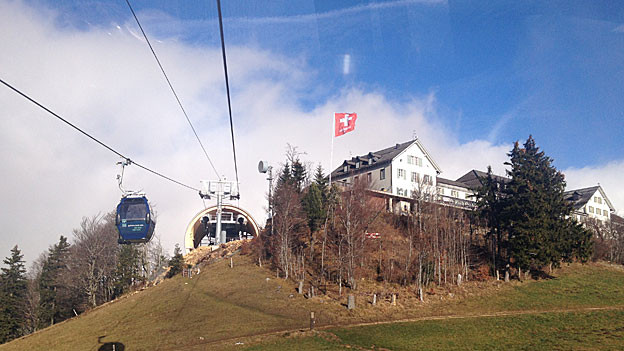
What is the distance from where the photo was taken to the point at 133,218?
25.2 metres

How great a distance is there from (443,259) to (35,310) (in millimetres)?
54932

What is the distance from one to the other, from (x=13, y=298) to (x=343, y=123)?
51.1 metres

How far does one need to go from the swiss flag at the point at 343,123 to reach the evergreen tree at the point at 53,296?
4410cm

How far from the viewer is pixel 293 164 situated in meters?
60.0

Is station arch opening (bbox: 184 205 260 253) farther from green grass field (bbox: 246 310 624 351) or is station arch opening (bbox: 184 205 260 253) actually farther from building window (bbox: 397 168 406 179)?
green grass field (bbox: 246 310 624 351)

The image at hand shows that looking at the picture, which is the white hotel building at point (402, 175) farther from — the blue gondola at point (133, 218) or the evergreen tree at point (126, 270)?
the blue gondola at point (133, 218)

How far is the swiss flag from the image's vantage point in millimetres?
52000

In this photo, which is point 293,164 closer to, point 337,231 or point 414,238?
point 337,231

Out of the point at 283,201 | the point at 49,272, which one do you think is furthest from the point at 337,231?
the point at 49,272

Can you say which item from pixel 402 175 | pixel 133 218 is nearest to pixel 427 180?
pixel 402 175

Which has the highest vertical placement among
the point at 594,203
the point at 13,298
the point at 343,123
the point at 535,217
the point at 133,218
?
the point at 343,123

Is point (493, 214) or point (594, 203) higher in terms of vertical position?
point (594, 203)

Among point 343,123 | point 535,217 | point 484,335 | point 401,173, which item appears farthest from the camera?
point 401,173

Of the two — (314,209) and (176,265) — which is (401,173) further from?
Result: (176,265)
